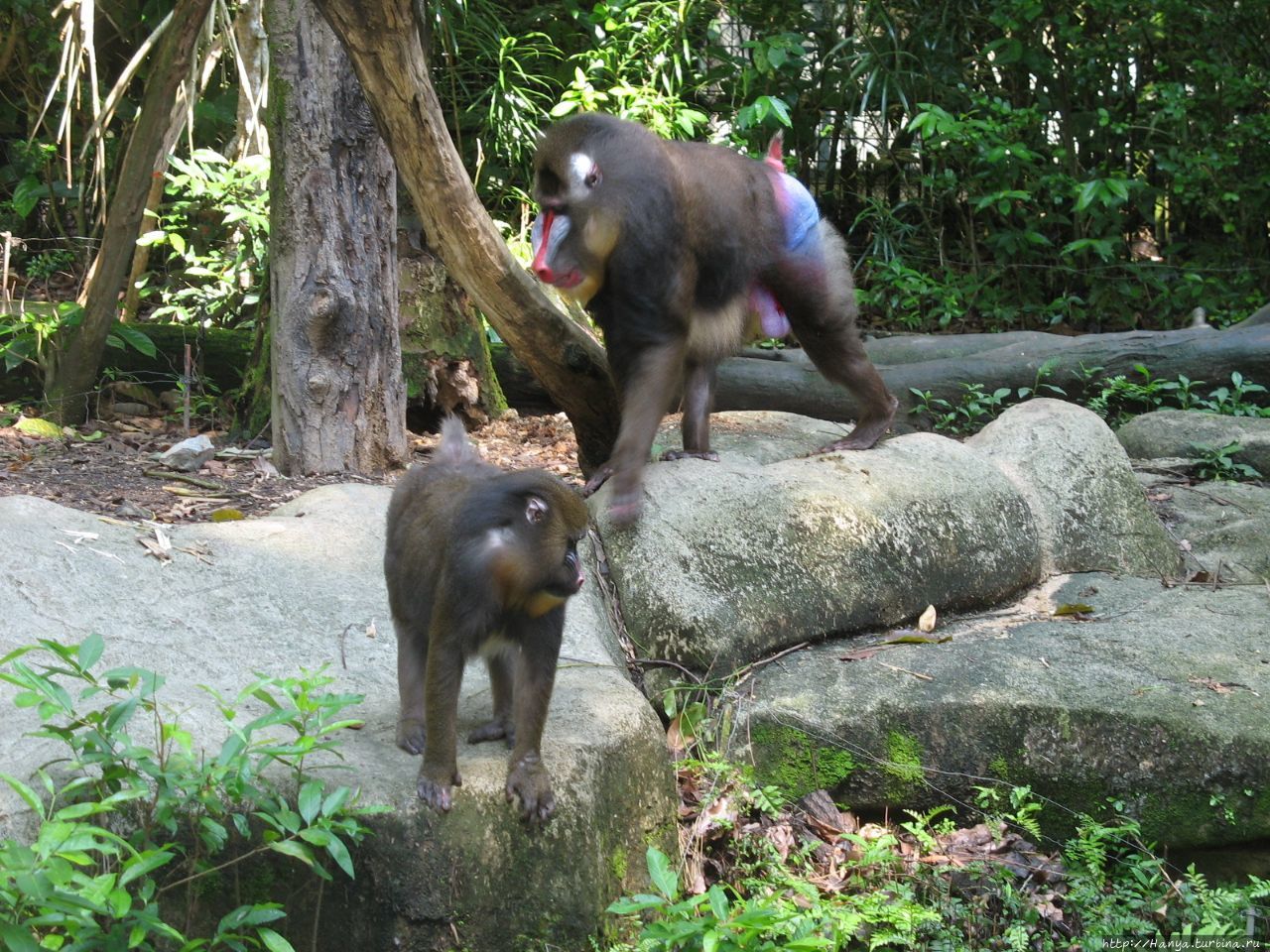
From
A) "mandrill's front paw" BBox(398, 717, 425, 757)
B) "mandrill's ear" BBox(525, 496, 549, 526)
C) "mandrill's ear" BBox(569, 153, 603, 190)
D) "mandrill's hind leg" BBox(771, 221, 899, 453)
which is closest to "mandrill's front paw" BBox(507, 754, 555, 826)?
"mandrill's front paw" BBox(398, 717, 425, 757)

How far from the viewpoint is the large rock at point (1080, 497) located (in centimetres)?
512

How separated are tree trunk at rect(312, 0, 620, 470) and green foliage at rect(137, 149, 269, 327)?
9.07 ft

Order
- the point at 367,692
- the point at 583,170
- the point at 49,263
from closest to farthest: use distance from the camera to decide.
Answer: the point at 367,692, the point at 583,170, the point at 49,263

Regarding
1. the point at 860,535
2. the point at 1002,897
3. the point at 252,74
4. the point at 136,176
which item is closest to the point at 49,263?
the point at 252,74

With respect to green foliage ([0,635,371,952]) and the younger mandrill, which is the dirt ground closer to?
the younger mandrill

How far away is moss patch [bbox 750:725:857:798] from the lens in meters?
3.92

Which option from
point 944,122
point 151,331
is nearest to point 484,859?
point 151,331

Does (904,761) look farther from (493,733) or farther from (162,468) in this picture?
(162,468)

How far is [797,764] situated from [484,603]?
1457 mm

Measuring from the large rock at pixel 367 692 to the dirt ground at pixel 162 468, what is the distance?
676mm

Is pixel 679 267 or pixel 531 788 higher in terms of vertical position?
pixel 679 267

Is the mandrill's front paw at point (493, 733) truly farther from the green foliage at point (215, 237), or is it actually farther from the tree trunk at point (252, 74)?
the tree trunk at point (252, 74)

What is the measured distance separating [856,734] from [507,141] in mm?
6377

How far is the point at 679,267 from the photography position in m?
4.54
